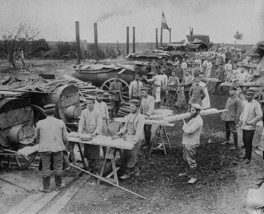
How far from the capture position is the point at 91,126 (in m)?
7.04

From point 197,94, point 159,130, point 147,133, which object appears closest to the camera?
point 159,130

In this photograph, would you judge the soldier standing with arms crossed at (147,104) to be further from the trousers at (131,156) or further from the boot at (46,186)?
the boot at (46,186)

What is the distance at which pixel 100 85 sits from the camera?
14461 mm

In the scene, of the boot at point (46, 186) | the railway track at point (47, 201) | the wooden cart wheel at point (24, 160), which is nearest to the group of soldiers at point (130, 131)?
the boot at point (46, 186)

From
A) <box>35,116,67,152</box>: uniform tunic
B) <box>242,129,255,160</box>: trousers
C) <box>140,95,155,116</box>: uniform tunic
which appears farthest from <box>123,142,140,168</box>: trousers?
<box>242,129,255,160</box>: trousers

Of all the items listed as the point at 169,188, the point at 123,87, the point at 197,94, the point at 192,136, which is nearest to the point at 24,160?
the point at 169,188

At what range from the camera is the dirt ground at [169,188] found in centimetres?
546

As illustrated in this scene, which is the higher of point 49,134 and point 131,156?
point 49,134

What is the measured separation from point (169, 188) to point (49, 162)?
8.01 feet

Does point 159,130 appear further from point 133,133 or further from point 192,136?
point 192,136

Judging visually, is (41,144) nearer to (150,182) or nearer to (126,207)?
(126,207)

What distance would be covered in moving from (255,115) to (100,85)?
870 cm

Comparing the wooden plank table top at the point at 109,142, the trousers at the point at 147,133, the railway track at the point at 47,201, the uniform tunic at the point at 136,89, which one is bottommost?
the railway track at the point at 47,201

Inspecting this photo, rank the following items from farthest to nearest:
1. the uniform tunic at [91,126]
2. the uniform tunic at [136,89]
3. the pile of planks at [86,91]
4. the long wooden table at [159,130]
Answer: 1. the pile of planks at [86,91]
2. the uniform tunic at [136,89]
3. the long wooden table at [159,130]
4. the uniform tunic at [91,126]
